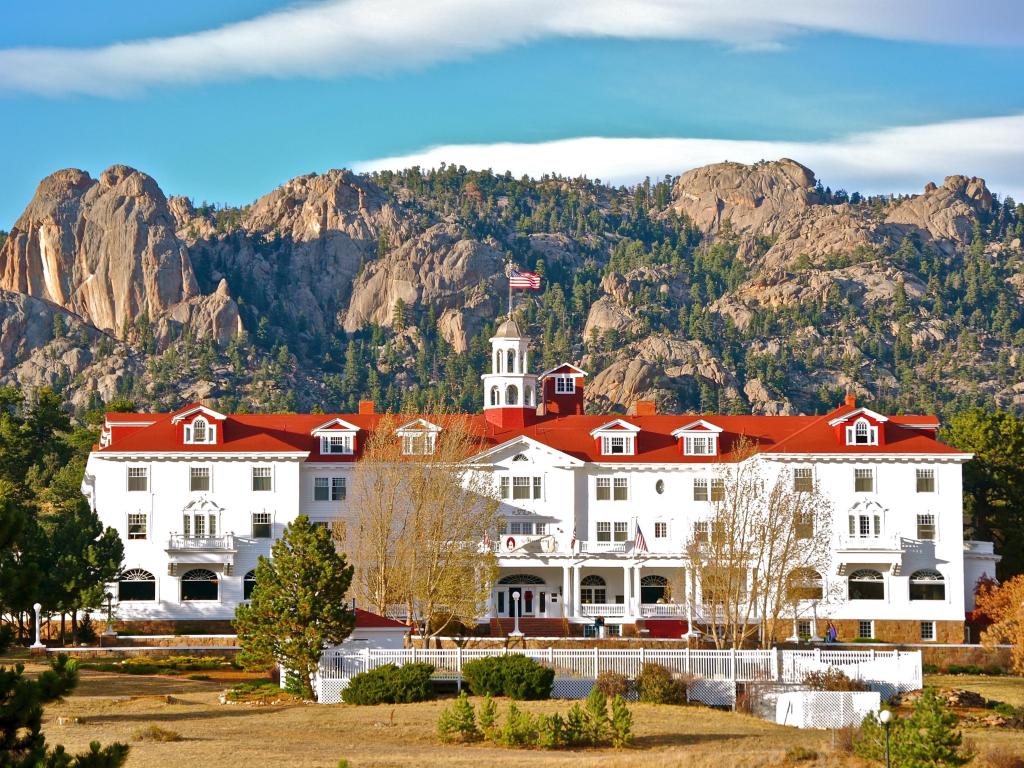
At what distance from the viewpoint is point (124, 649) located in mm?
77125

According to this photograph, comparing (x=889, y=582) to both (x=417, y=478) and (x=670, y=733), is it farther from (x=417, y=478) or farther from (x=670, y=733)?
(x=670, y=733)

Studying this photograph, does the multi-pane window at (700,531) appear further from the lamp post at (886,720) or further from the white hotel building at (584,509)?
the lamp post at (886,720)

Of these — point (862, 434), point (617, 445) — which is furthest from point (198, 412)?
point (862, 434)

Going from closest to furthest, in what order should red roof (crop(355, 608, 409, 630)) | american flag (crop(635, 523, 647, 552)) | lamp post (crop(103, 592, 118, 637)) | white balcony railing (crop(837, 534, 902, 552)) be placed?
red roof (crop(355, 608, 409, 630)), lamp post (crop(103, 592, 118, 637)), white balcony railing (crop(837, 534, 902, 552)), american flag (crop(635, 523, 647, 552))

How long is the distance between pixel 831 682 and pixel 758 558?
709 inches

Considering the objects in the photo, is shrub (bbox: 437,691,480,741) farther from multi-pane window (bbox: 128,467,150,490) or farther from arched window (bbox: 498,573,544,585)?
multi-pane window (bbox: 128,467,150,490)

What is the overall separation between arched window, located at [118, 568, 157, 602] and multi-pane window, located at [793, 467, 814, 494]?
3567 centimetres

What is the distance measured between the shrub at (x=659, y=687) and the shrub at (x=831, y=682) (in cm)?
492

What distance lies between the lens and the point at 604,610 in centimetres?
9312

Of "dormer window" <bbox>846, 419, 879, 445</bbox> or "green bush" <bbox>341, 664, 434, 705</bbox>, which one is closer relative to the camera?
"green bush" <bbox>341, 664, 434, 705</bbox>

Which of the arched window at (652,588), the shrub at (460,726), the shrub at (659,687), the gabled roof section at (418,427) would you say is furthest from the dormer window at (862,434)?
the shrub at (460,726)

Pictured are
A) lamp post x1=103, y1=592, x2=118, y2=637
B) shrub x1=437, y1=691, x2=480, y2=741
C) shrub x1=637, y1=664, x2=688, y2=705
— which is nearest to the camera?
shrub x1=437, y1=691, x2=480, y2=741

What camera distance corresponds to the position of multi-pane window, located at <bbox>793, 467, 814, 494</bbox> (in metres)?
93.8

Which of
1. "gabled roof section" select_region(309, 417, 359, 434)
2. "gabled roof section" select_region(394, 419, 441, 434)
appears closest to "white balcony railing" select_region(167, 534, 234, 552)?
"gabled roof section" select_region(309, 417, 359, 434)
